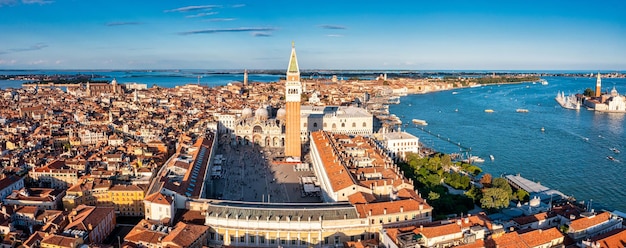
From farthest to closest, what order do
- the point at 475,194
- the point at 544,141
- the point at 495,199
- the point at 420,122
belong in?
the point at 420,122
the point at 544,141
the point at 475,194
the point at 495,199

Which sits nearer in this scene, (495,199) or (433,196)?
(433,196)

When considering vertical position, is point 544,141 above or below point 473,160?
above

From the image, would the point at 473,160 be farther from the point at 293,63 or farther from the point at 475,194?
the point at 293,63

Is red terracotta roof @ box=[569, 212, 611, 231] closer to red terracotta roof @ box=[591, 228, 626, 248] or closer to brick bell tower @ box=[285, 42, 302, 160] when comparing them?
red terracotta roof @ box=[591, 228, 626, 248]

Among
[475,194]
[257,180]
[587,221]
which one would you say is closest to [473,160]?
[475,194]

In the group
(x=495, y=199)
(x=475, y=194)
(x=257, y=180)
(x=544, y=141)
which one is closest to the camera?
(x=495, y=199)

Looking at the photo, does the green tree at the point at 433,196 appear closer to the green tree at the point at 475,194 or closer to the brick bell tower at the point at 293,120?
the green tree at the point at 475,194
